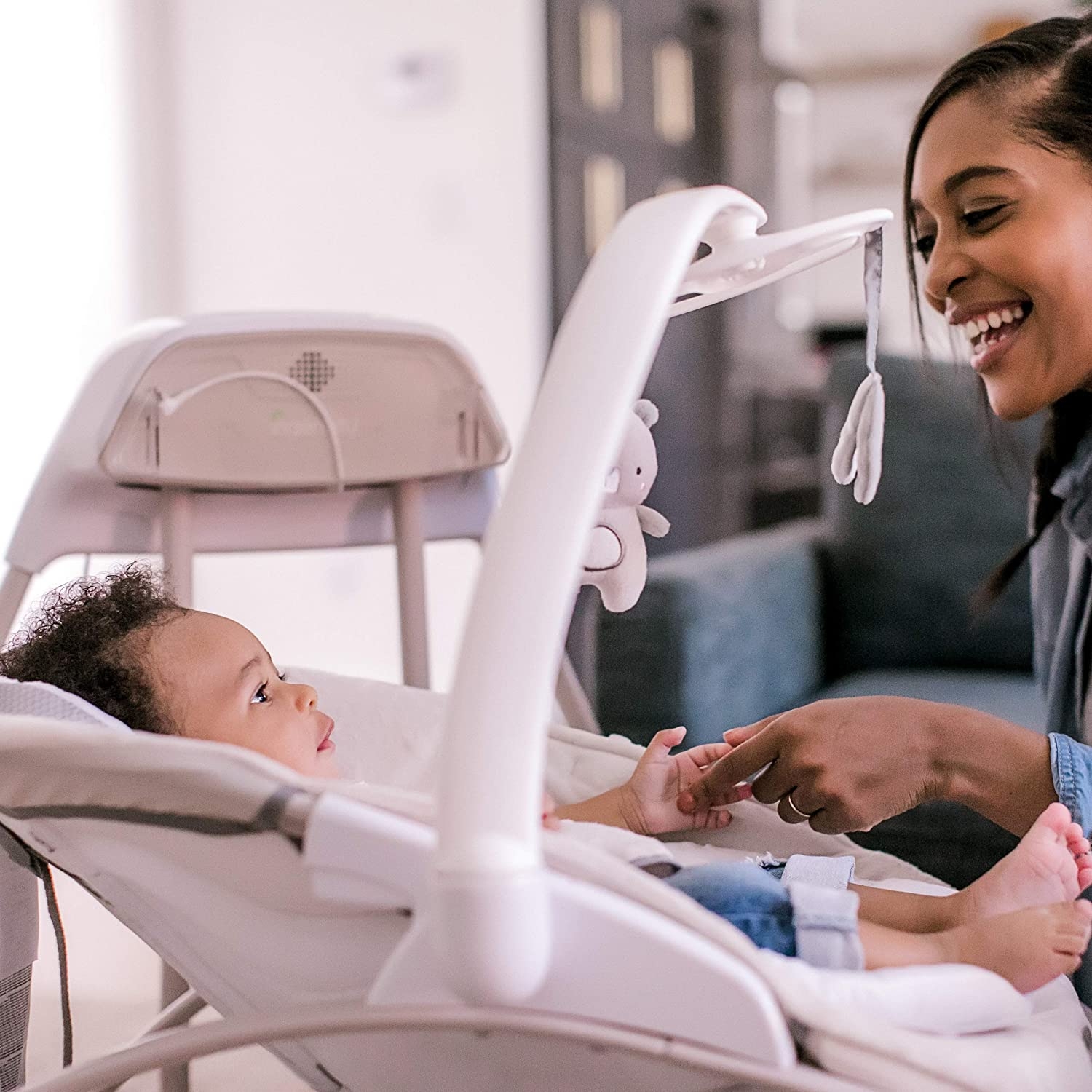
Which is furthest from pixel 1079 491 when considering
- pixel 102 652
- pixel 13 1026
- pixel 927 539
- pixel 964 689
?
pixel 13 1026

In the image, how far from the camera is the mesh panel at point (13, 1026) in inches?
31.2

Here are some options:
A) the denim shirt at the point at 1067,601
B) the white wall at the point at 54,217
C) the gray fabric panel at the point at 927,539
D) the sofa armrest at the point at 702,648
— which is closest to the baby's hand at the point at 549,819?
the denim shirt at the point at 1067,601

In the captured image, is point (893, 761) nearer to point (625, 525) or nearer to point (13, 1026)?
point (625, 525)

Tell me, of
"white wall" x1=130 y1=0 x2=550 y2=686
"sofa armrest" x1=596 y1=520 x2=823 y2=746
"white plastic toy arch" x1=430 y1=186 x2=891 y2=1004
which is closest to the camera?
"white plastic toy arch" x1=430 y1=186 x2=891 y2=1004

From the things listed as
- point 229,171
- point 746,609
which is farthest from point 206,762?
point 229,171

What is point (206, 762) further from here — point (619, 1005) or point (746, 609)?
point (746, 609)

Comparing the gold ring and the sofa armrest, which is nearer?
the gold ring

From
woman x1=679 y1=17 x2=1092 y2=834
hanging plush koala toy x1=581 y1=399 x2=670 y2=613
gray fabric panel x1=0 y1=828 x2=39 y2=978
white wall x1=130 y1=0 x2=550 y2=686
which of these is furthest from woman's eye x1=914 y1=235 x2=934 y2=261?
white wall x1=130 y1=0 x2=550 y2=686

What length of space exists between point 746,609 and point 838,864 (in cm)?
78

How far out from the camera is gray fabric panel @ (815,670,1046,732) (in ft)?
4.92

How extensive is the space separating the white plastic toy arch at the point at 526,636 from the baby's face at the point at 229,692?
0.40 meters

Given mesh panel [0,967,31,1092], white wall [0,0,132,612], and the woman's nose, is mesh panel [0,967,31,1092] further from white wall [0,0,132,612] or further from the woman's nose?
white wall [0,0,132,612]

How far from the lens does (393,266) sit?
3.12 metres

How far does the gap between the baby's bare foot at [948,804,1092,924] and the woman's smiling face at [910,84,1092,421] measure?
1.45ft
